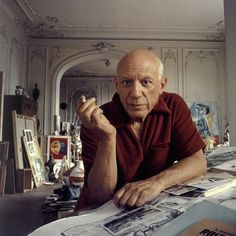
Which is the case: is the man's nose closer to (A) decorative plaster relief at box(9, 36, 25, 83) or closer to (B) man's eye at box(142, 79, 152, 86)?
(B) man's eye at box(142, 79, 152, 86)

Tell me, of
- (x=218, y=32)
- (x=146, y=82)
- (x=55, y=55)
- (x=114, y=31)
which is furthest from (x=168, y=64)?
(x=146, y=82)

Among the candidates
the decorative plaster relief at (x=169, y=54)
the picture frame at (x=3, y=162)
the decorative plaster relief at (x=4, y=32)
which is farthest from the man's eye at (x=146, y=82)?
the decorative plaster relief at (x=169, y=54)

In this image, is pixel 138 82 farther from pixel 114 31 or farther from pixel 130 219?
pixel 114 31

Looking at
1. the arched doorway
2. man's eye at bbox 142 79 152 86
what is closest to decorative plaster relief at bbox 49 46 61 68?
the arched doorway

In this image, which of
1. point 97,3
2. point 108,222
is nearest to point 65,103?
point 97,3

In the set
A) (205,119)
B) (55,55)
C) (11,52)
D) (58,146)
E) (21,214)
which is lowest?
(21,214)

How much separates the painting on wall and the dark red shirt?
14.3 feet

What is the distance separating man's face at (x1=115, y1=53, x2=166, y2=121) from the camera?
31.1 inches

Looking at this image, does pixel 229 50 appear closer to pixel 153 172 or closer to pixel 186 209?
pixel 153 172

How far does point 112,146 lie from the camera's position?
0.71 metres

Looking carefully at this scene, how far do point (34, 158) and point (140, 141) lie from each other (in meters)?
2.95

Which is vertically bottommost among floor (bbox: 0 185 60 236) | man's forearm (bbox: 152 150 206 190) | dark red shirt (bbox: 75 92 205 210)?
floor (bbox: 0 185 60 236)

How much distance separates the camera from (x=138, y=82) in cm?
80

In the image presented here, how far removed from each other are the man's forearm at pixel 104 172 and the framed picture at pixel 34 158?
276 cm
